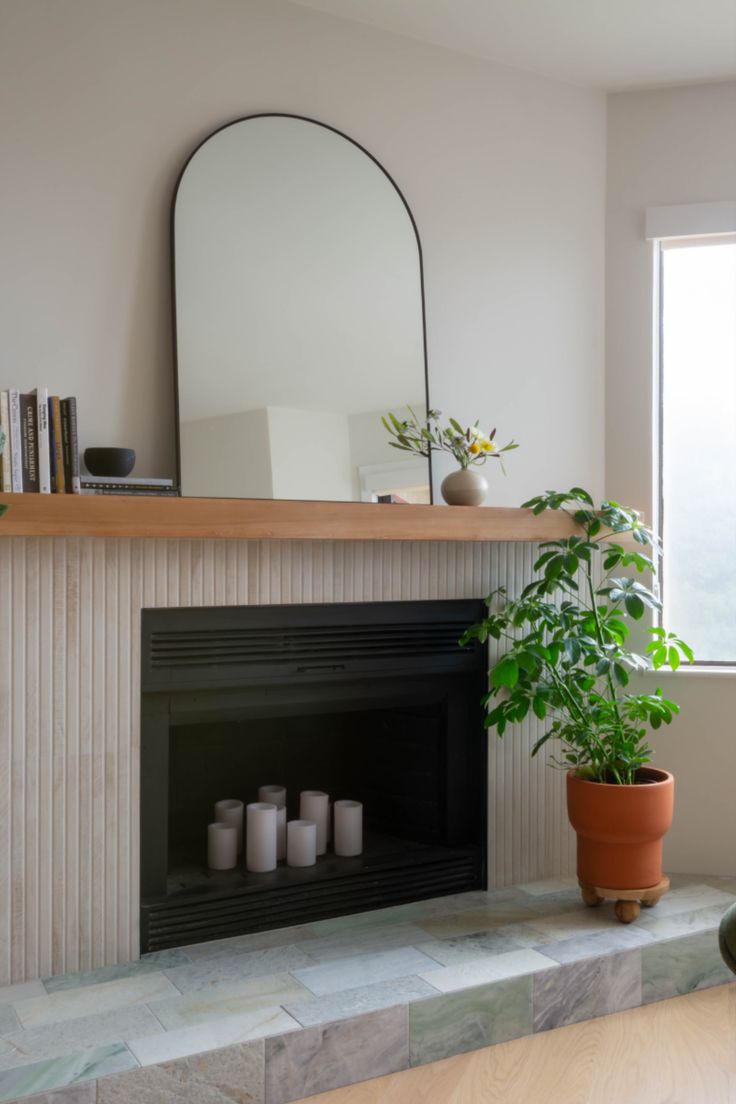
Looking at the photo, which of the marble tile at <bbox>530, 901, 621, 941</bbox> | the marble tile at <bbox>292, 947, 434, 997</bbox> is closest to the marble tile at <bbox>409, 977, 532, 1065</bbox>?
the marble tile at <bbox>292, 947, 434, 997</bbox>

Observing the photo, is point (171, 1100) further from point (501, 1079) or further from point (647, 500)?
point (647, 500)

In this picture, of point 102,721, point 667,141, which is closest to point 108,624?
point 102,721

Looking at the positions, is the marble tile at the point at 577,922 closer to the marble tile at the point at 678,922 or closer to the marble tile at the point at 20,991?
the marble tile at the point at 678,922

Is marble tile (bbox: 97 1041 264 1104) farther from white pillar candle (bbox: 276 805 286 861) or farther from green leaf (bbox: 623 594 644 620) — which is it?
green leaf (bbox: 623 594 644 620)

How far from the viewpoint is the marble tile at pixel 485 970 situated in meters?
2.15


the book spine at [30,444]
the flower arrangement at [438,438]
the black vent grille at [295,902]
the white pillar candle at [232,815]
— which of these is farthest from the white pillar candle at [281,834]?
the book spine at [30,444]

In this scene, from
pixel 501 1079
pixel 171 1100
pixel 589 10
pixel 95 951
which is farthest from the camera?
pixel 589 10

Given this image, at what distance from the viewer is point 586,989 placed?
232 centimetres

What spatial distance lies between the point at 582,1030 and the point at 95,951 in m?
1.10

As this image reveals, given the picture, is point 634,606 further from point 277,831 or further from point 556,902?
point 277,831

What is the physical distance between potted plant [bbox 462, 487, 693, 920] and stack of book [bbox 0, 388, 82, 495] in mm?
1090

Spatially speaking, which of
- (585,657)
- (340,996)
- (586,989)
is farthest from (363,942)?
(585,657)

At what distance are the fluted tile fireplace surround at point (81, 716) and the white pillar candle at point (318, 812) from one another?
627mm

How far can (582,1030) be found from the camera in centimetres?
229
